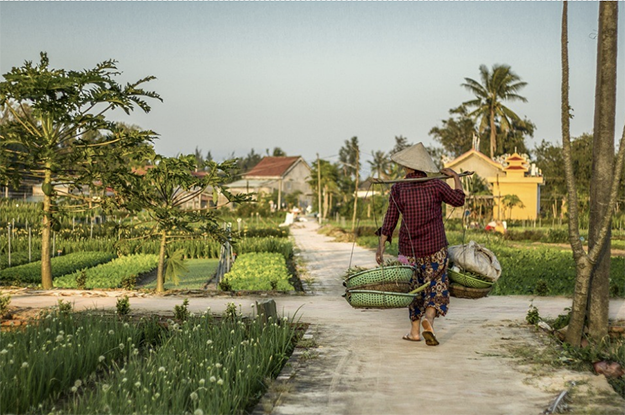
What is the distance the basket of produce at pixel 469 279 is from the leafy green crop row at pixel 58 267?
8.84m

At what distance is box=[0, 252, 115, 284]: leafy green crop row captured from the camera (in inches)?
530

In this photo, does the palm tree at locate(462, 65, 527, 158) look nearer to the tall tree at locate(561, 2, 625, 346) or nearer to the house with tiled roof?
the house with tiled roof

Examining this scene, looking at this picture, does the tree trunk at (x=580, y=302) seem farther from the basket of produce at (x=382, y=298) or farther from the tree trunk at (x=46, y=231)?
the tree trunk at (x=46, y=231)

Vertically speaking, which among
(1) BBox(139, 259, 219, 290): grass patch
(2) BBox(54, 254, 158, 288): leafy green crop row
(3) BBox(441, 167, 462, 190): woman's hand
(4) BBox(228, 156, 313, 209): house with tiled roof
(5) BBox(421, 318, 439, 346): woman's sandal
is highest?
(4) BBox(228, 156, 313, 209): house with tiled roof

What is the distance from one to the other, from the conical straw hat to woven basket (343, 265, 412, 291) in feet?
3.15

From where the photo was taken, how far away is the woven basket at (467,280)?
21.7 feet

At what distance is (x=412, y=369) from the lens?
5.52 meters

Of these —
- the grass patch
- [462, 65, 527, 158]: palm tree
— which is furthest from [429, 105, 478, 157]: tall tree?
the grass patch

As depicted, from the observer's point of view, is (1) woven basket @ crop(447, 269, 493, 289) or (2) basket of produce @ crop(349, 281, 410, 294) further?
(1) woven basket @ crop(447, 269, 493, 289)

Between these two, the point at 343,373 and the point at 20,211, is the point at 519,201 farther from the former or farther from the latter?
the point at 343,373

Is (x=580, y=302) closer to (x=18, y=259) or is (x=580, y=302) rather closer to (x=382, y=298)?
(x=382, y=298)

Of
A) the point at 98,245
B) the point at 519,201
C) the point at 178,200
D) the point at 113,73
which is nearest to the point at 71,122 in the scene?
the point at 113,73

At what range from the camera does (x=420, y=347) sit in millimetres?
6359

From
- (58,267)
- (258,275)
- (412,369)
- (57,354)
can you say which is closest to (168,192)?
(258,275)
